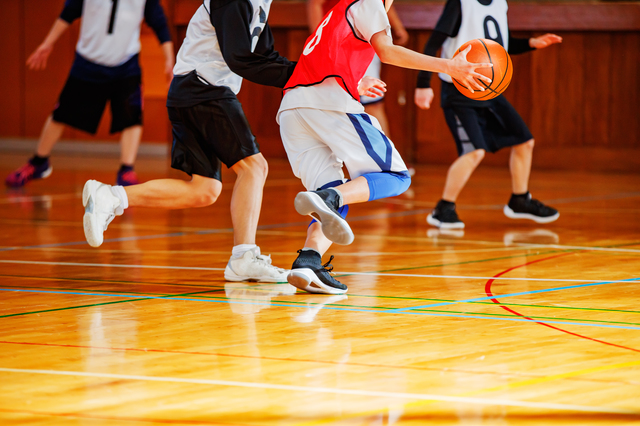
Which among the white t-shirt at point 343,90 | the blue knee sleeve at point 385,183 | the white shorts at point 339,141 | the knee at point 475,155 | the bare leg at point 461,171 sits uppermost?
the white t-shirt at point 343,90

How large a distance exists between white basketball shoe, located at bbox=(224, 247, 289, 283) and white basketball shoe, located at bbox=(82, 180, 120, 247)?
0.52 metres

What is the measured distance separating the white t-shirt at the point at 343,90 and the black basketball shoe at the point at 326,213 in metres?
0.41

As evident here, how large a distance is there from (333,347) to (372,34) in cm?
123

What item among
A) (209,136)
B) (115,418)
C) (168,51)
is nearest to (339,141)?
(209,136)

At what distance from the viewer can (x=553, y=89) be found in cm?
1071

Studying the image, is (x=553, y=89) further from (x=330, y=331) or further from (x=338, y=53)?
(x=330, y=331)

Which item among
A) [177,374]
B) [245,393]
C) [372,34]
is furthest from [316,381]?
[372,34]

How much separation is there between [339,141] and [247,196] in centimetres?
62

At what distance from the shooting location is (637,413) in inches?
76.3

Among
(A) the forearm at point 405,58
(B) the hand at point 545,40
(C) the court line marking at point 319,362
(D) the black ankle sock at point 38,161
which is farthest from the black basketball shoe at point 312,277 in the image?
(D) the black ankle sock at point 38,161

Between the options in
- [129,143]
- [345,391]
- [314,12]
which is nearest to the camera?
[345,391]

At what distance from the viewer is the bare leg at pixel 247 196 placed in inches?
152

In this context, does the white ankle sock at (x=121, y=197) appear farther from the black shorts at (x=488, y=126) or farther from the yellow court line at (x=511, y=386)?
the black shorts at (x=488, y=126)

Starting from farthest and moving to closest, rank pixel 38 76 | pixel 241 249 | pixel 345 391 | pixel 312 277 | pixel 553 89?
pixel 38 76 < pixel 553 89 < pixel 241 249 < pixel 312 277 < pixel 345 391
